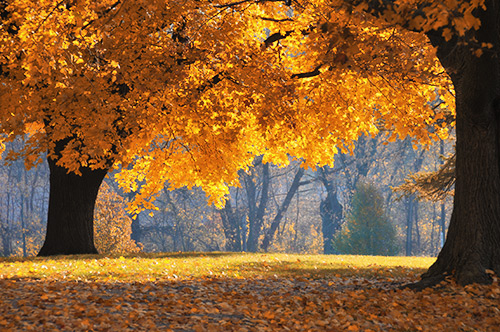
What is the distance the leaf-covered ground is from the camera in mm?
6129

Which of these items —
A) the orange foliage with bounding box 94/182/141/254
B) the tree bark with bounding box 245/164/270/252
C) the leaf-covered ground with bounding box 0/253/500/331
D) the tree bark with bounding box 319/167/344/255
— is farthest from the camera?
the tree bark with bounding box 319/167/344/255

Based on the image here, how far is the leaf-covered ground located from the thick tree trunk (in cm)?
409

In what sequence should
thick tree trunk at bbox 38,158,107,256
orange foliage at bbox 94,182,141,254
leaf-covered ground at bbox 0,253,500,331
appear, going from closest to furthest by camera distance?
leaf-covered ground at bbox 0,253,500,331, thick tree trunk at bbox 38,158,107,256, orange foliage at bbox 94,182,141,254

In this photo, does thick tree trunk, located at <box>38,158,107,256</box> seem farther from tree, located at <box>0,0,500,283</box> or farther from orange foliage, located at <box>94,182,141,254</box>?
orange foliage, located at <box>94,182,141,254</box>

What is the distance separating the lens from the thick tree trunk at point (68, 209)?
14.2m

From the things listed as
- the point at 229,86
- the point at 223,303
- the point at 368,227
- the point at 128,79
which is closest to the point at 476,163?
the point at 223,303

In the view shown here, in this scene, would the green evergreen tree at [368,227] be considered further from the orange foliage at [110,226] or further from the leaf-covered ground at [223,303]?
the leaf-covered ground at [223,303]

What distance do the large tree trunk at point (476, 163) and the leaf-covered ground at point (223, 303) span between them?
2.05 ft

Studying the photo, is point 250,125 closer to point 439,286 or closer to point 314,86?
point 314,86

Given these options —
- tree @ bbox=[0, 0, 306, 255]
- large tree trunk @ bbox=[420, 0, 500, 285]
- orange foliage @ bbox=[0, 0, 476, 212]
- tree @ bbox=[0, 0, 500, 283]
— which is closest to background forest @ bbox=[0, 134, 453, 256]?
tree @ bbox=[0, 0, 500, 283]

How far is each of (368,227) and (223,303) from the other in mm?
22111

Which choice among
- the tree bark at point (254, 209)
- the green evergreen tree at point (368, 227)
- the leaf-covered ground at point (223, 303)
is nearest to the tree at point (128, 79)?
the leaf-covered ground at point (223, 303)

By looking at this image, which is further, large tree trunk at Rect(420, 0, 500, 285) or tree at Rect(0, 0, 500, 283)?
tree at Rect(0, 0, 500, 283)

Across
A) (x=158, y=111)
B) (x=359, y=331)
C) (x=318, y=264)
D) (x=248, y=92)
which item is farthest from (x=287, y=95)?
(x=359, y=331)
